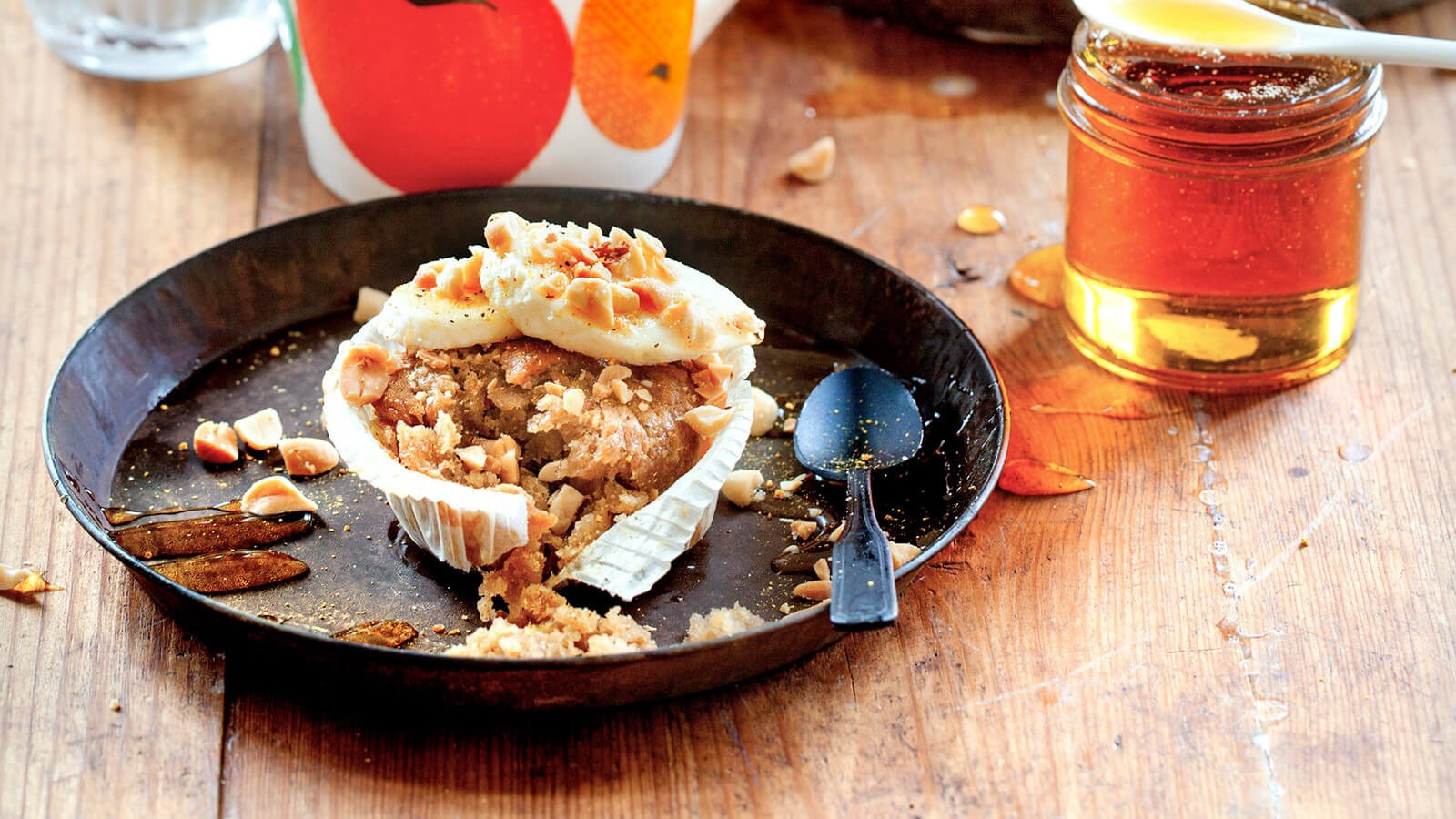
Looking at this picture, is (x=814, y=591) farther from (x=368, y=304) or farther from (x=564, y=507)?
(x=368, y=304)

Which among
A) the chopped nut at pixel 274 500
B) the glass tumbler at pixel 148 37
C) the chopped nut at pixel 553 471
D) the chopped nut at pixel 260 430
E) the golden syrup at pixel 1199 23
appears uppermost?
the golden syrup at pixel 1199 23

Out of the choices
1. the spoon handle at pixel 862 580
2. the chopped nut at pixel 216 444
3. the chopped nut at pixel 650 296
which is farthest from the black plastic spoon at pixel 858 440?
the chopped nut at pixel 216 444

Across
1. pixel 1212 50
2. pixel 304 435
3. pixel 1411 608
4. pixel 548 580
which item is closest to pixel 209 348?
pixel 304 435

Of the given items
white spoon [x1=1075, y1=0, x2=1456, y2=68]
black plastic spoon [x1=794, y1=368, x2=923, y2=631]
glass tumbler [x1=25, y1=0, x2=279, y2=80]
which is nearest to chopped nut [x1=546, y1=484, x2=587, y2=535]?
black plastic spoon [x1=794, y1=368, x2=923, y2=631]

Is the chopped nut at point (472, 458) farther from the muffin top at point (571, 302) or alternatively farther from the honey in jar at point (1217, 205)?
the honey in jar at point (1217, 205)

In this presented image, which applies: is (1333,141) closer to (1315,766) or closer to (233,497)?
(1315,766)

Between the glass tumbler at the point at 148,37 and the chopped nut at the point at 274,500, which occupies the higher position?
the chopped nut at the point at 274,500
